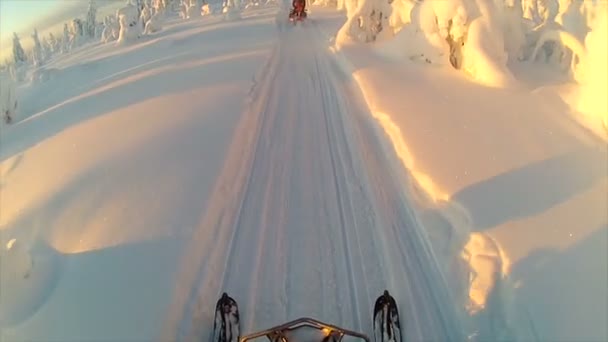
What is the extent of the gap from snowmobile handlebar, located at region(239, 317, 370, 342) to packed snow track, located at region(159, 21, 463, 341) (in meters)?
0.53

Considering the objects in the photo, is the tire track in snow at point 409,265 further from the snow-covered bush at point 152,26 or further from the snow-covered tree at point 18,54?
the snow-covered bush at point 152,26

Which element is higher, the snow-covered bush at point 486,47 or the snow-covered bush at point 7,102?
the snow-covered bush at point 486,47

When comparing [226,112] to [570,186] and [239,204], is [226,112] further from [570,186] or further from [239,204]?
[570,186]

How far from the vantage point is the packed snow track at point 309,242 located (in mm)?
4527

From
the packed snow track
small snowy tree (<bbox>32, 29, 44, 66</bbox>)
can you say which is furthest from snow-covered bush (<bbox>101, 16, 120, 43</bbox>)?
the packed snow track

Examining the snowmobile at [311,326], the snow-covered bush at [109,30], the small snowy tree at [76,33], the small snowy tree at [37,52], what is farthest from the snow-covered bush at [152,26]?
the snowmobile at [311,326]

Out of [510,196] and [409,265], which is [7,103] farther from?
[510,196]

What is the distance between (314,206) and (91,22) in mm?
22796

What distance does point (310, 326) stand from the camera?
386 centimetres

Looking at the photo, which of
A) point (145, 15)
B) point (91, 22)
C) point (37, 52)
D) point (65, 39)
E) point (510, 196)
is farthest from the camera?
point (91, 22)

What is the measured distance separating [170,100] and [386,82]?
4037 mm

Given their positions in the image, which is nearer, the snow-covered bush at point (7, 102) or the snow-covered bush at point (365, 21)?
the snow-covered bush at point (7, 102)

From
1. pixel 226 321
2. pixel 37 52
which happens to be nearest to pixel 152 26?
pixel 37 52

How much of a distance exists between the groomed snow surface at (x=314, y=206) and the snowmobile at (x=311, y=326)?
0.50 feet
